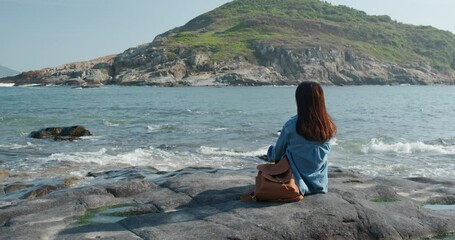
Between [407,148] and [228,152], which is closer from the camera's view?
[228,152]

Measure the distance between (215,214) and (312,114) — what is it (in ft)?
8.67

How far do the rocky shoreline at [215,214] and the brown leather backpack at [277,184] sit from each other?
0.15 m

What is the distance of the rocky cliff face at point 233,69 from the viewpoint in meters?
134

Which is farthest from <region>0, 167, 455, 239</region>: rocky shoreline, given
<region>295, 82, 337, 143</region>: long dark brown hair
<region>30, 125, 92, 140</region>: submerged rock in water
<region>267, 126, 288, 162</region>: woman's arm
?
<region>30, 125, 92, 140</region>: submerged rock in water

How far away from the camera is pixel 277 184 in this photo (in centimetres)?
932

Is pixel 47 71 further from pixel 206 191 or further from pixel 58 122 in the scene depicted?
pixel 206 191

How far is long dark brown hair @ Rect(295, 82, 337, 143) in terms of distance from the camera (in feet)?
30.8

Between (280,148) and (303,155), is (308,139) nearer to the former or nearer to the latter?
(303,155)

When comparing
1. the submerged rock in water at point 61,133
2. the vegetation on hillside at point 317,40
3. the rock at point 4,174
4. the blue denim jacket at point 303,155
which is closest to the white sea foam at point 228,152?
the submerged rock in water at point 61,133

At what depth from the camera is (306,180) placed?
983cm

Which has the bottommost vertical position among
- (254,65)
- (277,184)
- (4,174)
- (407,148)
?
(407,148)

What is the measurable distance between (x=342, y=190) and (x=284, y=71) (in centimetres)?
13483

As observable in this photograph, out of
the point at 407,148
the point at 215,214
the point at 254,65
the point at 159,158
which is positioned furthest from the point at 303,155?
the point at 254,65

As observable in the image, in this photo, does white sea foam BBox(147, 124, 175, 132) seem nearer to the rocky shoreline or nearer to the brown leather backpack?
the rocky shoreline
